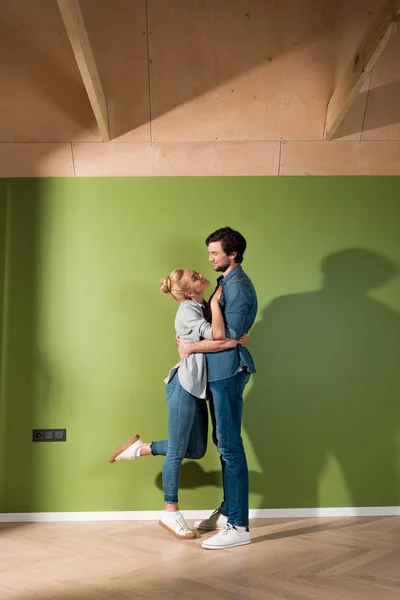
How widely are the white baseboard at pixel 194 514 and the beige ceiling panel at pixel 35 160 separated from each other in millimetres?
2371

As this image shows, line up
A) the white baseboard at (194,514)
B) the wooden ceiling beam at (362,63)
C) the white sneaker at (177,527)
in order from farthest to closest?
the white baseboard at (194,514) < the white sneaker at (177,527) < the wooden ceiling beam at (362,63)

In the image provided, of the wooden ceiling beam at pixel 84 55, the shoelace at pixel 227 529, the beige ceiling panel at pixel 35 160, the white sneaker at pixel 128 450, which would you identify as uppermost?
the wooden ceiling beam at pixel 84 55

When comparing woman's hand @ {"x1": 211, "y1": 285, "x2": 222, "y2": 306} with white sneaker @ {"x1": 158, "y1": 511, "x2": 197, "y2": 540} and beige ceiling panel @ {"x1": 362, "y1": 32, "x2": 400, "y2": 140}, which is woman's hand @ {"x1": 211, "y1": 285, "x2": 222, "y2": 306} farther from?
beige ceiling panel @ {"x1": 362, "y1": 32, "x2": 400, "y2": 140}

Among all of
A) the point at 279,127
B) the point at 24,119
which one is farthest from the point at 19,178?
the point at 279,127

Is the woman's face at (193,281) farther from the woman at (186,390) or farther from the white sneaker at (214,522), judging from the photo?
the white sneaker at (214,522)

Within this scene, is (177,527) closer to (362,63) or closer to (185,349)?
(185,349)

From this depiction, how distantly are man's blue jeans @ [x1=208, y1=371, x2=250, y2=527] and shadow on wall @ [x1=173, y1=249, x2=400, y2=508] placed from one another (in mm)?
790

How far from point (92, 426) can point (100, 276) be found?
1.05 m

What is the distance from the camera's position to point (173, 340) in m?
4.96

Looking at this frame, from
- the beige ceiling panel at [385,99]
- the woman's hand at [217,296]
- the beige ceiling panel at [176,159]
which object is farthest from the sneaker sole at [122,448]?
the beige ceiling panel at [385,99]

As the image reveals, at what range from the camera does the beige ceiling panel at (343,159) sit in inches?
200

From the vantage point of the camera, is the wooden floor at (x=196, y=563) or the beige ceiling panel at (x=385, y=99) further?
the beige ceiling panel at (x=385, y=99)

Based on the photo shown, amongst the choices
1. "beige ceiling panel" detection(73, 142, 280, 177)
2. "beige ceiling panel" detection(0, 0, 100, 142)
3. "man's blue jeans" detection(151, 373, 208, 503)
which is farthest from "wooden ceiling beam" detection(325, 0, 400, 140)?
"man's blue jeans" detection(151, 373, 208, 503)

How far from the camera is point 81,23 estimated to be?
12.2ft
